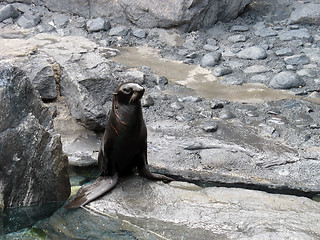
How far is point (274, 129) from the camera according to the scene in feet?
16.8

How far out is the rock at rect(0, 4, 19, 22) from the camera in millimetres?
8406

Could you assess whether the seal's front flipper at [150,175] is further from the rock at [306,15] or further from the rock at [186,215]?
the rock at [306,15]

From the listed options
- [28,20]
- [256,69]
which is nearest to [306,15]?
[256,69]

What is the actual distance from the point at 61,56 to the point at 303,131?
9.14 ft

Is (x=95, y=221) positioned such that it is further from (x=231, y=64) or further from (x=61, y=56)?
(x=231, y=64)

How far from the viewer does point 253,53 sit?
23.6ft

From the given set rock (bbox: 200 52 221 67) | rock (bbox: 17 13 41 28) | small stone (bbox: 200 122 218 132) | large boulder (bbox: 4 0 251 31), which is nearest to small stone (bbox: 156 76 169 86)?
rock (bbox: 200 52 221 67)

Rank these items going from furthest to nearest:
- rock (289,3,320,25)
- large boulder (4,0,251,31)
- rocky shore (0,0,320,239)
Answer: rock (289,3,320,25) < large boulder (4,0,251,31) < rocky shore (0,0,320,239)

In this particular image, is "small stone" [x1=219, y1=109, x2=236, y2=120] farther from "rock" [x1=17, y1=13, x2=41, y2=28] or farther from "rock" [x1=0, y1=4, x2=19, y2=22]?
"rock" [x1=0, y1=4, x2=19, y2=22]

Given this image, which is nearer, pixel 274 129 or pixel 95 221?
pixel 95 221

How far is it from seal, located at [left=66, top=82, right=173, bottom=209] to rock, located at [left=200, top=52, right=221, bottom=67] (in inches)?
128

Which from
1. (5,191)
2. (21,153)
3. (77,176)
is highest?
(21,153)

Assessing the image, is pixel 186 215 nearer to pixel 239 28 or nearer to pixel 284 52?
pixel 284 52

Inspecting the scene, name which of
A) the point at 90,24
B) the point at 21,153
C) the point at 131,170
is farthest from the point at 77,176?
the point at 90,24
